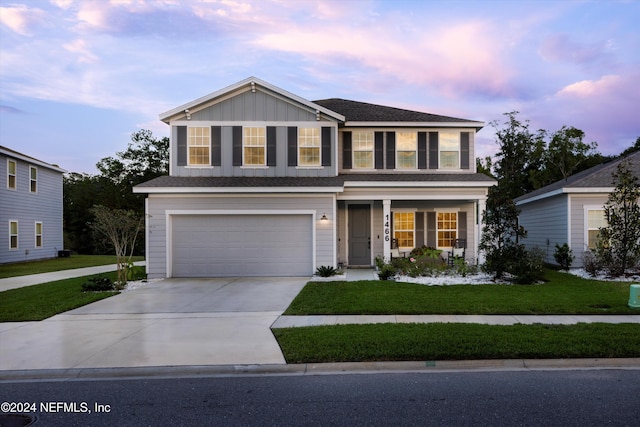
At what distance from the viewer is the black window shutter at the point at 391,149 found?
59.9 ft

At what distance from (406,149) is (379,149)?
3.76 feet

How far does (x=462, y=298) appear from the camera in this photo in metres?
10.7

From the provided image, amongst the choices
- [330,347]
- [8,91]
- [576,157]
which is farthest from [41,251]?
[576,157]

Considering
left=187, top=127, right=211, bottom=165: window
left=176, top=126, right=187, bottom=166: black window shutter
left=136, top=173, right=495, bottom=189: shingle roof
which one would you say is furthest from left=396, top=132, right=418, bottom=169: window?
left=176, top=126, right=187, bottom=166: black window shutter

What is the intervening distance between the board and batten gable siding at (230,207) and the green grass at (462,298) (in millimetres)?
2513

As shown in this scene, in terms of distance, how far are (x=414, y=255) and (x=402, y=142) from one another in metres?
4.93

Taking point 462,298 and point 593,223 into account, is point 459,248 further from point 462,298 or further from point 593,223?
point 462,298

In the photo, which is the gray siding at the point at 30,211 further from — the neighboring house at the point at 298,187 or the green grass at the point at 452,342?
the green grass at the point at 452,342

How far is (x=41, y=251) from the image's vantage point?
86.1 ft

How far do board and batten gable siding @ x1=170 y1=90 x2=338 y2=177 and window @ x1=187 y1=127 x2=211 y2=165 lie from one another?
18cm

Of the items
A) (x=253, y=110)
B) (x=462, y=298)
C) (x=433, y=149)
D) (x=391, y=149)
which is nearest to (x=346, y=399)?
(x=462, y=298)

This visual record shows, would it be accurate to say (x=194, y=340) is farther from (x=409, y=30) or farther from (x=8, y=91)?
(x=8, y=91)

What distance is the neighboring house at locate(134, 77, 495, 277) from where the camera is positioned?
15.7 metres

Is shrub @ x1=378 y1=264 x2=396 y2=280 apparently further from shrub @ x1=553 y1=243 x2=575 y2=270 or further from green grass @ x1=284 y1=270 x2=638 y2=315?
shrub @ x1=553 y1=243 x2=575 y2=270
